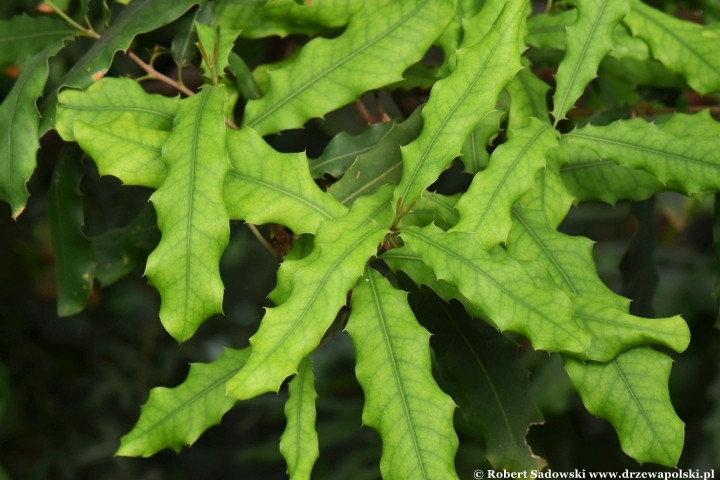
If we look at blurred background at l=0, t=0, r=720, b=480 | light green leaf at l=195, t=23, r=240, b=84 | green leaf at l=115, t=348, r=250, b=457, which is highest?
light green leaf at l=195, t=23, r=240, b=84

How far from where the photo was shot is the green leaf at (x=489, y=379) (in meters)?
0.90

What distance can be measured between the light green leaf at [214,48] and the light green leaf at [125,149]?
15 cm

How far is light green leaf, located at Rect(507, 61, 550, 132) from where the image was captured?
897mm

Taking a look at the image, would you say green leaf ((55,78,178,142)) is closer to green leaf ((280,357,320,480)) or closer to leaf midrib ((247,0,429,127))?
leaf midrib ((247,0,429,127))

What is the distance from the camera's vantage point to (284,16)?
3.01 feet

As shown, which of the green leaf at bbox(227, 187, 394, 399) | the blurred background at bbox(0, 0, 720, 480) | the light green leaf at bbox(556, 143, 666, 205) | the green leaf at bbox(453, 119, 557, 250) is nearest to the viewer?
the green leaf at bbox(227, 187, 394, 399)

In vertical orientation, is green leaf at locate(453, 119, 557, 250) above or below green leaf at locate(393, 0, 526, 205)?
below

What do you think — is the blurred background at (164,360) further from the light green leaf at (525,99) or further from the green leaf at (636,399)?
the green leaf at (636,399)

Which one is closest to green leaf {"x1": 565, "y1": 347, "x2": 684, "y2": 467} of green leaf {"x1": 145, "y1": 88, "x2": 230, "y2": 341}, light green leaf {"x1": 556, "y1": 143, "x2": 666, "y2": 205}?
light green leaf {"x1": 556, "y1": 143, "x2": 666, "y2": 205}

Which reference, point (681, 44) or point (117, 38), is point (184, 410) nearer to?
point (117, 38)

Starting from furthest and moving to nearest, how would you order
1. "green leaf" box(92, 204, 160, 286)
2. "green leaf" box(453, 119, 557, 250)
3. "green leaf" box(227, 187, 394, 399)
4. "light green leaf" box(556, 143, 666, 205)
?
"green leaf" box(92, 204, 160, 286) → "light green leaf" box(556, 143, 666, 205) → "green leaf" box(453, 119, 557, 250) → "green leaf" box(227, 187, 394, 399)

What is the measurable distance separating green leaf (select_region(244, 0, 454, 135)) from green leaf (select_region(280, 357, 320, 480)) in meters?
0.29

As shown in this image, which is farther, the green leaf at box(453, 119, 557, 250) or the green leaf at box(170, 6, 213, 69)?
the green leaf at box(170, 6, 213, 69)

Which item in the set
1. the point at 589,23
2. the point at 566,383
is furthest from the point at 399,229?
the point at 566,383
